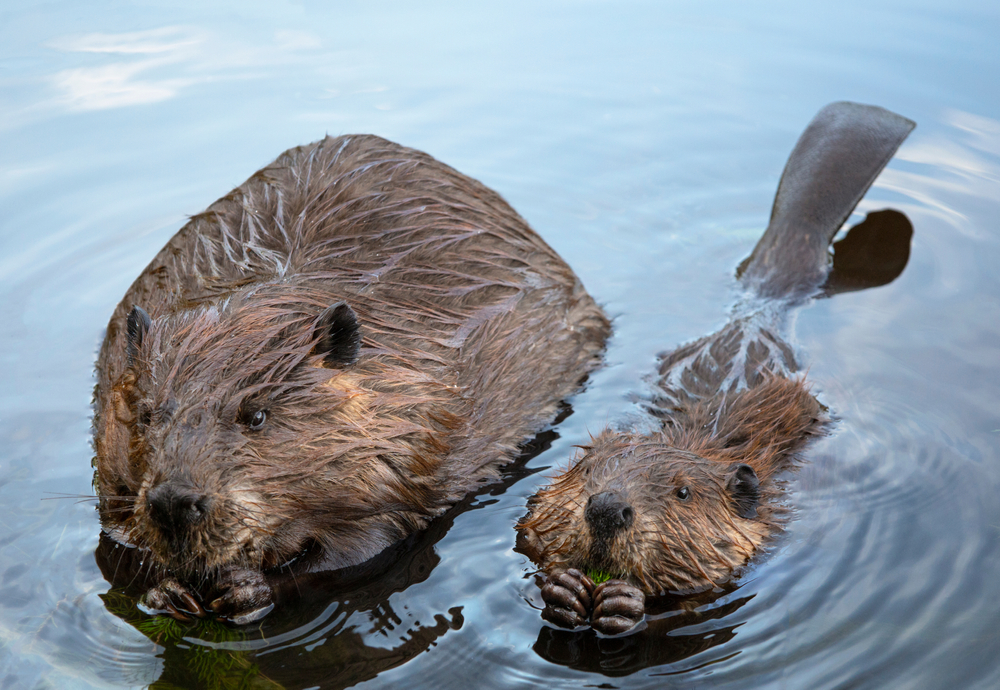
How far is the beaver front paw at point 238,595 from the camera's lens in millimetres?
3090

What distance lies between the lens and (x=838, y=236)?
543cm

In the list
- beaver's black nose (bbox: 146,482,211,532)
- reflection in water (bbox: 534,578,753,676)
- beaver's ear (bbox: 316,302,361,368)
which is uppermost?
beaver's ear (bbox: 316,302,361,368)

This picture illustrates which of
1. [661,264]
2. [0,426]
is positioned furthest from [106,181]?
[661,264]

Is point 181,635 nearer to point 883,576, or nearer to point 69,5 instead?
point 883,576

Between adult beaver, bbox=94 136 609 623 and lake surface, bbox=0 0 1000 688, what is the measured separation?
0.18 m

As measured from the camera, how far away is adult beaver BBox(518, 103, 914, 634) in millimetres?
3248

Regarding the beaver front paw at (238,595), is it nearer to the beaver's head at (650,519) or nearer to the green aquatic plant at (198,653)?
the green aquatic plant at (198,653)

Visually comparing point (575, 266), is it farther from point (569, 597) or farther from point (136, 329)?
point (136, 329)

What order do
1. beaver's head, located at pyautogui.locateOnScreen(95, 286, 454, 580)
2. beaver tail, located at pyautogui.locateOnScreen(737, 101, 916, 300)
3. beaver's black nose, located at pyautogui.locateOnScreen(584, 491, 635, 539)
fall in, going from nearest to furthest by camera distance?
beaver's head, located at pyautogui.locateOnScreen(95, 286, 454, 580) → beaver's black nose, located at pyautogui.locateOnScreen(584, 491, 635, 539) → beaver tail, located at pyautogui.locateOnScreen(737, 101, 916, 300)

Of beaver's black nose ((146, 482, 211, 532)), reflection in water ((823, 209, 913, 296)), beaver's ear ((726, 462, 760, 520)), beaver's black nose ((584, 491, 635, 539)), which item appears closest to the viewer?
beaver's black nose ((146, 482, 211, 532))

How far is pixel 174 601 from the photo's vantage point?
10.2 feet

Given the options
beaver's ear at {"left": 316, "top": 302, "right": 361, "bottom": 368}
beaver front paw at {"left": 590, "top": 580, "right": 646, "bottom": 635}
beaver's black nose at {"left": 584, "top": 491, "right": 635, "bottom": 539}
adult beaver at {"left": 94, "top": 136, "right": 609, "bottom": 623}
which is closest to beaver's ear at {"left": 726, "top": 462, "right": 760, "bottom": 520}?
beaver's black nose at {"left": 584, "top": 491, "right": 635, "bottom": 539}

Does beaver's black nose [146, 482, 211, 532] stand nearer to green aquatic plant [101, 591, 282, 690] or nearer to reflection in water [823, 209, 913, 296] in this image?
green aquatic plant [101, 591, 282, 690]

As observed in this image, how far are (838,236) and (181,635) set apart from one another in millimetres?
3754
